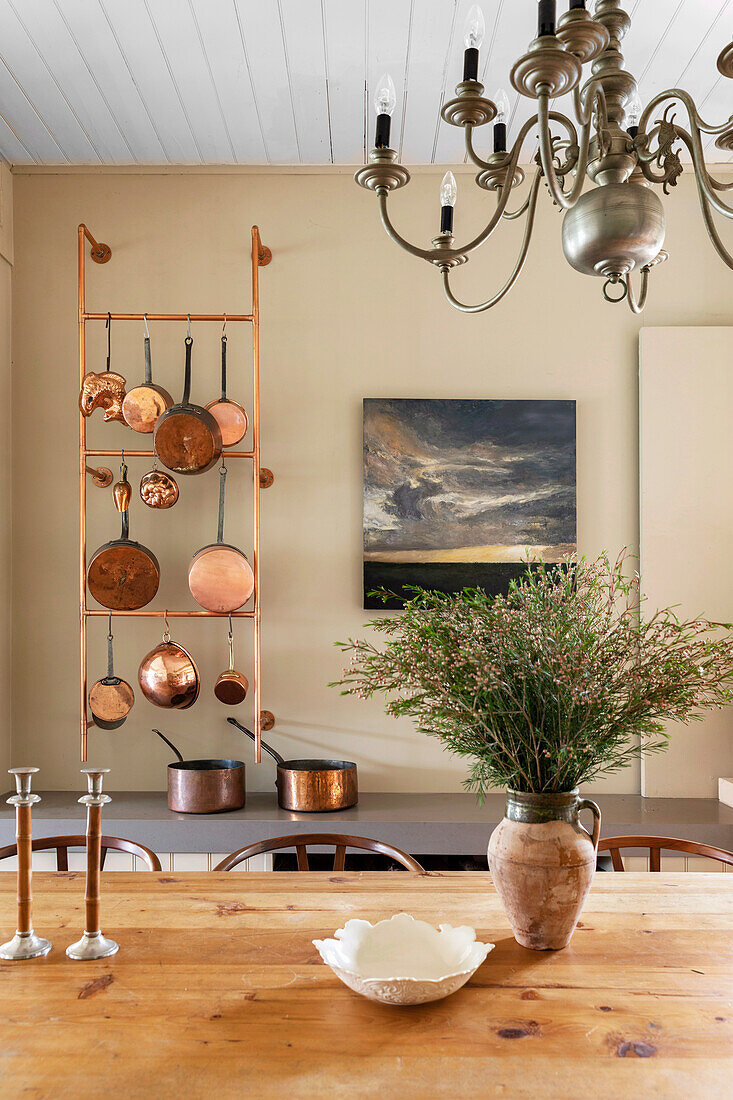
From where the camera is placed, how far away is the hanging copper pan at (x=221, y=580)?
8.99 ft

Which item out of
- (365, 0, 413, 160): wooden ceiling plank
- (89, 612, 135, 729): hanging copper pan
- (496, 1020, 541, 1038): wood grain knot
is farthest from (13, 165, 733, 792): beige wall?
(496, 1020, 541, 1038): wood grain knot

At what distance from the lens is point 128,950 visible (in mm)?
1315

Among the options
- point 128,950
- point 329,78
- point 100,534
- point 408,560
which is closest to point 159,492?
point 100,534

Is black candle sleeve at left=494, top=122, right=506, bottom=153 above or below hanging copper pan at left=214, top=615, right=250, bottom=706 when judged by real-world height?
above

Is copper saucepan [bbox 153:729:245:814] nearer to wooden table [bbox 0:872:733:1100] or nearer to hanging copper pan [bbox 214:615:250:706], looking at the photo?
hanging copper pan [bbox 214:615:250:706]

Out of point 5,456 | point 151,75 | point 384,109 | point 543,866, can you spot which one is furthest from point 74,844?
point 151,75

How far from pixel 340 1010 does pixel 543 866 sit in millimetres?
354

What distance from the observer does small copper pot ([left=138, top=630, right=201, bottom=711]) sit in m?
2.70

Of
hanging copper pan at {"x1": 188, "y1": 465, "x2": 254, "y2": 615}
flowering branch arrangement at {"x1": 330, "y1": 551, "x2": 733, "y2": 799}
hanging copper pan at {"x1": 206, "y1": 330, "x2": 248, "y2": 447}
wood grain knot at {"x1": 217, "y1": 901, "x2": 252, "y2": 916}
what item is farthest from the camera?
hanging copper pan at {"x1": 206, "y1": 330, "x2": 248, "y2": 447}

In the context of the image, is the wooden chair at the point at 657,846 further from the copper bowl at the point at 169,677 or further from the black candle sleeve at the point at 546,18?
the black candle sleeve at the point at 546,18

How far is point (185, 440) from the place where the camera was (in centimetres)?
267

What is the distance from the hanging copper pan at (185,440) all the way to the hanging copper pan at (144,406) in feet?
0.36

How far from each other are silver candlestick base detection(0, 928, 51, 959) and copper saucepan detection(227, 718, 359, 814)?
4.48 ft

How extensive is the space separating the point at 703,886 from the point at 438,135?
2.40 meters
